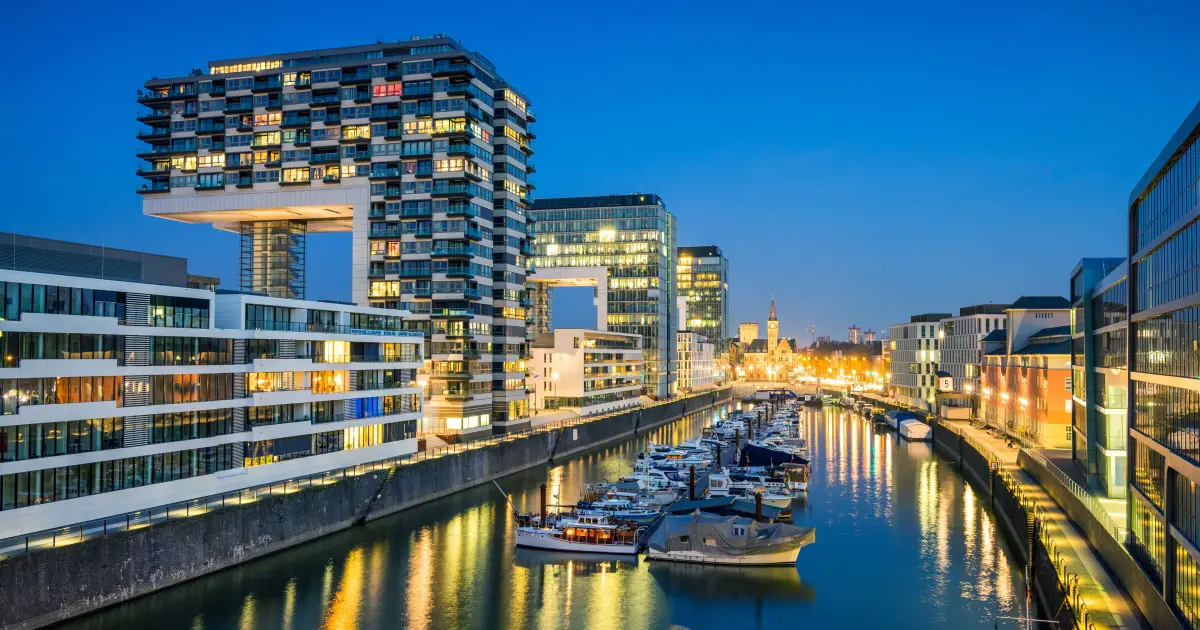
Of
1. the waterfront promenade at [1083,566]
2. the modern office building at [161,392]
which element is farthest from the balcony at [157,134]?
the waterfront promenade at [1083,566]

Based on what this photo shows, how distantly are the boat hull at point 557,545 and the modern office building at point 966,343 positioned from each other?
104613 mm

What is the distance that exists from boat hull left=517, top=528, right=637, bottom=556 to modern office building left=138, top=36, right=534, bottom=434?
42749mm

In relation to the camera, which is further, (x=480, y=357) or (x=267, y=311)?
(x=480, y=357)

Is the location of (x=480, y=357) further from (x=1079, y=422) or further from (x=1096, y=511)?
(x=1096, y=511)

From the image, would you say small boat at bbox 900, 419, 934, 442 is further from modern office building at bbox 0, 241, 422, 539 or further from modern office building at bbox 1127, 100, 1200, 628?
modern office building at bbox 1127, 100, 1200, 628

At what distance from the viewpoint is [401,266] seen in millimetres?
110625

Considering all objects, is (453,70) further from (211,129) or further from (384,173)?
(211,129)

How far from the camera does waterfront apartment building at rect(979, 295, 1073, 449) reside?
308ft

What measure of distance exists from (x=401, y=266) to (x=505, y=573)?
59425 mm

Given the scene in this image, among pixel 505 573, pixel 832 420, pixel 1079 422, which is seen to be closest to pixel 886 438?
pixel 832 420

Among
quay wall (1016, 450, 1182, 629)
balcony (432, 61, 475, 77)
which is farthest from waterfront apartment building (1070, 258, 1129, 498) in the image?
balcony (432, 61, 475, 77)

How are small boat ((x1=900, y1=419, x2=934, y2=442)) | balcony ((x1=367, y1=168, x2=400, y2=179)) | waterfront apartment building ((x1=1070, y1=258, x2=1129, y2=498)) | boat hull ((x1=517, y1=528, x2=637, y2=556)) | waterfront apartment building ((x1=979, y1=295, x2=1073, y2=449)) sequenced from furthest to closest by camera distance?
small boat ((x1=900, y1=419, x2=934, y2=442)), balcony ((x1=367, y1=168, x2=400, y2=179)), waterfront apartment building ((x1=979, y1=295, x2=1073, y2=449)), boat hull ((x1=517, y1=528, x2=637, y2=556)), waterfront apartment building ((x1=1070, y1=258, x2=1129, y2=498))

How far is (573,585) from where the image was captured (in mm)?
56875

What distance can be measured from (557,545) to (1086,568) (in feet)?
112
